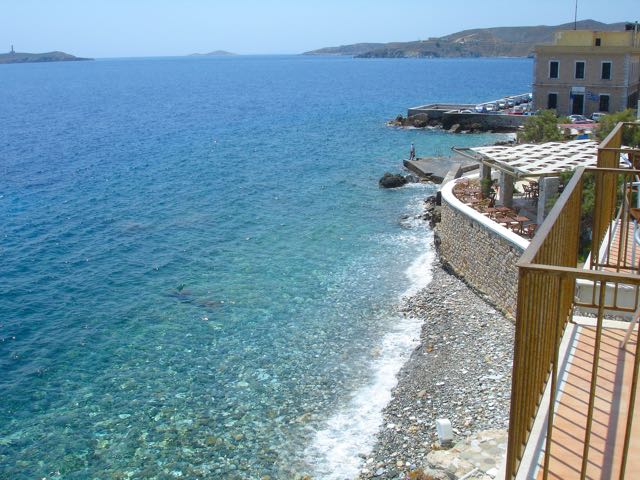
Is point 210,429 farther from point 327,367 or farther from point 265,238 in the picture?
point 265,238

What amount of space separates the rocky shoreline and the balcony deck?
214 inches

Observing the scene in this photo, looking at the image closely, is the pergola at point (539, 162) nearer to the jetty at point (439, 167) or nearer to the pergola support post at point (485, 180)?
the pergola support post at point (485, 180)

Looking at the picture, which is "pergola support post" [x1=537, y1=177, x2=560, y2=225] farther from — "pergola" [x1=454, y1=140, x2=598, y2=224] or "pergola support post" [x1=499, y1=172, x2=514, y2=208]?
"pergola support post" [x1=499, y1=172, x2=514, y2=208]

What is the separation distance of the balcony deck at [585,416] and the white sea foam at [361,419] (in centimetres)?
767

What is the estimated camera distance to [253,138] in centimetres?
6312

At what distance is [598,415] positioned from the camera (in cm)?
535

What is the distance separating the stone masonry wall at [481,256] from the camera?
60.0 feet

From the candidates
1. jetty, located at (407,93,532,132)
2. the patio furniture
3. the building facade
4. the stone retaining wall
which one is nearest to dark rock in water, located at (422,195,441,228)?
the stone retaining wall

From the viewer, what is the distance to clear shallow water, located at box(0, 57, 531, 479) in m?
14.2

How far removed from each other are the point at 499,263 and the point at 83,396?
1189 centimetres

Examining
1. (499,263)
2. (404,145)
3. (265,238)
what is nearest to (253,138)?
(404,145)

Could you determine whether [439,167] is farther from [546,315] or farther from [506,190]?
[546,315]

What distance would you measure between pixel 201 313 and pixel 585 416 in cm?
1663

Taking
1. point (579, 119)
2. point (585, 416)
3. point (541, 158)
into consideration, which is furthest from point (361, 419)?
point (579, 119)
